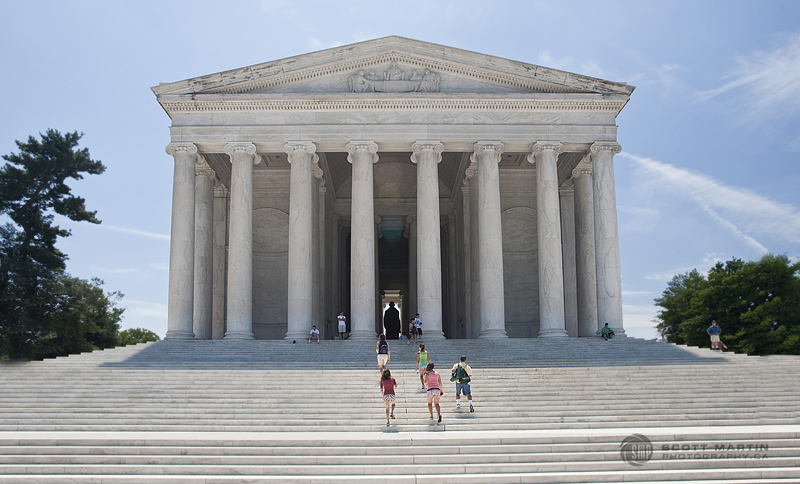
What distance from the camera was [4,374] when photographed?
3148 cm

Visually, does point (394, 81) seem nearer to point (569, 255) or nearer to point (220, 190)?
point (220, 190)

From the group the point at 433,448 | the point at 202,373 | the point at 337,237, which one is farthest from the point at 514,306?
the point at 433,448

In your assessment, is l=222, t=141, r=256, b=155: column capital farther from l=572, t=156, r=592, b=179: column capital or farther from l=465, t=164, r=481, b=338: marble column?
l=572, t=156, r=592, b=179: column capital

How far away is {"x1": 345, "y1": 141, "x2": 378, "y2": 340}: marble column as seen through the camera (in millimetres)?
41750

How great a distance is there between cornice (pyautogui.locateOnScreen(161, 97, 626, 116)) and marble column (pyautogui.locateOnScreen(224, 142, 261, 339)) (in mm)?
2577

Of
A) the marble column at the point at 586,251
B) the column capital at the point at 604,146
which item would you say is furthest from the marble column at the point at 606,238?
the marble column at the point at 586,251

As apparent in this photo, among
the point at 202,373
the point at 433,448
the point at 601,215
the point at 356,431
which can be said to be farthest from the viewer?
the point at 601,215

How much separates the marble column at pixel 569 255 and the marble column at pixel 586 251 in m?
1.09

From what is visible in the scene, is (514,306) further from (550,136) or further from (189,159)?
(189,159)

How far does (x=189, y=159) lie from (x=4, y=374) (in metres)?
17.0

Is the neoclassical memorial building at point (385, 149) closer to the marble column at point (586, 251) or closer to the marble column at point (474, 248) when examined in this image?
the marble column at point (586, 251)

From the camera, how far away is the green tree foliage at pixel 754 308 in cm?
5788

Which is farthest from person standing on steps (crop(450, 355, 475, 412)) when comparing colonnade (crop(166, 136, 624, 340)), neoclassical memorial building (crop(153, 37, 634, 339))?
neoclassical memorial building (crop(153, 37, 634, 339))

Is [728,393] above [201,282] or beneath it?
beneath
